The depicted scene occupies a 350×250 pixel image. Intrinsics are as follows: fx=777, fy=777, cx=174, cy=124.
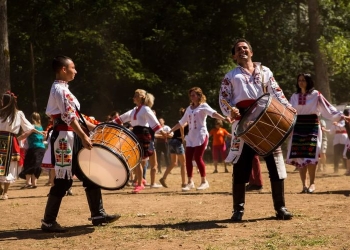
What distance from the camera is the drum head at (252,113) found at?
25.6ft

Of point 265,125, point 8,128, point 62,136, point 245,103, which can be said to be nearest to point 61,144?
point 62,136

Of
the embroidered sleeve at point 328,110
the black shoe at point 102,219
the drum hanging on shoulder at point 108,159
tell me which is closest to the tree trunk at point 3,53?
the embroidered sleeve at point 328,110

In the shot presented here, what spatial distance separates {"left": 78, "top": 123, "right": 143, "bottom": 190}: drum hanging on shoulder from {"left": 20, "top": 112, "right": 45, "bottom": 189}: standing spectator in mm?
8157

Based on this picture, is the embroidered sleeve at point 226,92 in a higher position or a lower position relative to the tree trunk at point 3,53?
lower

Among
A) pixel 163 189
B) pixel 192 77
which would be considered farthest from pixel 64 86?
pixel 192 77

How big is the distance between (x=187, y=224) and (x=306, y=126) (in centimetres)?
412

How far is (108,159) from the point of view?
25.3 feet

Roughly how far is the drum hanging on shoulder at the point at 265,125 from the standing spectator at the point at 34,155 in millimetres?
8597

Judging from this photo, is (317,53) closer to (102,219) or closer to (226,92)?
(226,92)

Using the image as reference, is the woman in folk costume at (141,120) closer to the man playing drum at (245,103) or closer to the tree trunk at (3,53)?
the man playing drum at (245,103)

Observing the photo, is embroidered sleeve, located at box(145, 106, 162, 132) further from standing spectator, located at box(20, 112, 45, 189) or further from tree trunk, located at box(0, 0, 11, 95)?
tree trunk, located at box(0, 0, 11, 95)

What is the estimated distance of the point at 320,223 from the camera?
Result: 313 inches

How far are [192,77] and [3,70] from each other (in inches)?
456

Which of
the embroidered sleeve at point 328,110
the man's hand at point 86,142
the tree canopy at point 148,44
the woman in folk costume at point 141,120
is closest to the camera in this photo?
the man's hand at point 86,142
